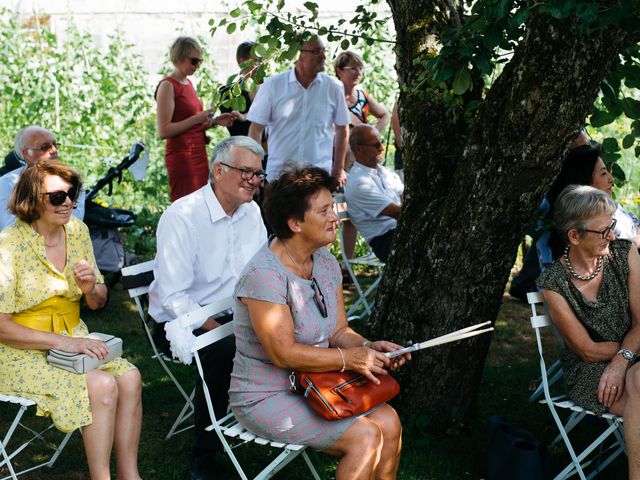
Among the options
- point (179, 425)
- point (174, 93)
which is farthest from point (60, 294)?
point (174, 93)

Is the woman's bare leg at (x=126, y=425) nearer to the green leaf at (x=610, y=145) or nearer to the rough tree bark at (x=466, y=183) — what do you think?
the rough tree bark at (x=466, y=183)

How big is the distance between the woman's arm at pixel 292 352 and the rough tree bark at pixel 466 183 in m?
0.89

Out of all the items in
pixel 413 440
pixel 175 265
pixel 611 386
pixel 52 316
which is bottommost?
pixel 413 440

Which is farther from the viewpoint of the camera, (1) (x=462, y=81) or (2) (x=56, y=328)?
(2) (x=56, y=328)

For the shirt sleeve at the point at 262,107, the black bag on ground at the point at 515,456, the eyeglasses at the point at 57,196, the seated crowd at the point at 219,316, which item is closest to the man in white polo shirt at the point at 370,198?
the shirt sleeve at the point at 262,107

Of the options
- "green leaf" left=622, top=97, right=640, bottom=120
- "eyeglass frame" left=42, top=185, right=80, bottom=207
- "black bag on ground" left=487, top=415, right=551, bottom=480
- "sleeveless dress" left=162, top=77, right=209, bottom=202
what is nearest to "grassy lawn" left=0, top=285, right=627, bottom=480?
"black bag on ground" left=487, top=415, right=551, bottom=480

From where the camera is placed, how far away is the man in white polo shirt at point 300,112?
6.52 meters

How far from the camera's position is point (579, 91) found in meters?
3.52

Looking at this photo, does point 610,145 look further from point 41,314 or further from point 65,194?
point 41,314

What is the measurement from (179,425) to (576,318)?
6.64 feet

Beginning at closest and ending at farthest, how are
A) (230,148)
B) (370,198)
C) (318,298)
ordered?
(318,298) < (230,148) < (370,198)

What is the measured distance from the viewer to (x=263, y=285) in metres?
3.23

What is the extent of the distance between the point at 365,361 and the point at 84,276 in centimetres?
127

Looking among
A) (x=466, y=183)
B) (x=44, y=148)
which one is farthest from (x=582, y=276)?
(x=44, y=148)
